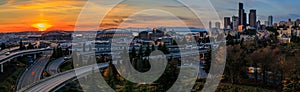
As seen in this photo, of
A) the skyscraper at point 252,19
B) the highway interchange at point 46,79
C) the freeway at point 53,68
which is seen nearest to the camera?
the highway interchange at point 46,79

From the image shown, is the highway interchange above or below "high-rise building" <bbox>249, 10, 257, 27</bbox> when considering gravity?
below

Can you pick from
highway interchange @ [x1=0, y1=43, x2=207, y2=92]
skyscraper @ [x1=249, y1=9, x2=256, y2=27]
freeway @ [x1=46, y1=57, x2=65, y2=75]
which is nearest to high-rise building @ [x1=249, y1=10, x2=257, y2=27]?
skyscraper @ [x1=249, y1=9, x2=256, y2=27]

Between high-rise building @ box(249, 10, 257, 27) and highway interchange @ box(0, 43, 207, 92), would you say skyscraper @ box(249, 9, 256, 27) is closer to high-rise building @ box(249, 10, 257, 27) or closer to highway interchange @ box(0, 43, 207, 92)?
high-rise building @ box(249, 10, 257, 27)

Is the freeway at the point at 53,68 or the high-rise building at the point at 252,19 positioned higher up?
the high-rise building at the point at 252,19

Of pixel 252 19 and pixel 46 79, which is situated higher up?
pixel 252 19

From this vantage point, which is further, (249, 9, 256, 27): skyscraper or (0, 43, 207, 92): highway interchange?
(249, 9, 256, 27): skyscraper

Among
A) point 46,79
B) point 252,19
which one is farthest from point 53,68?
point 252,19

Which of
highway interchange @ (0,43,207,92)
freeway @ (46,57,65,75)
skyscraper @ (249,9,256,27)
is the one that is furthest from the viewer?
skyscraper @ (249,9,256,27)

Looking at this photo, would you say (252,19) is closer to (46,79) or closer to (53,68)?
(53,68)

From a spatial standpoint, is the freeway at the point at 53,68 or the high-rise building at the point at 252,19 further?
the high-rise building at the point at 252,19

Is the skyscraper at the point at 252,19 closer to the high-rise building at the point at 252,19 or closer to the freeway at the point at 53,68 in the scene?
the high-rise building at the point at 252,19

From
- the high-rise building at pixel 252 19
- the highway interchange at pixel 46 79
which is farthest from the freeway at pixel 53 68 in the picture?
the high-rise building at pixel 252 19

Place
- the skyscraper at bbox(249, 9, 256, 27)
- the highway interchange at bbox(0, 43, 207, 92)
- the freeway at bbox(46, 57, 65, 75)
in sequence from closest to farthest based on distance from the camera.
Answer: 1. the highway interchange at bbox(0, 43, 207, 92)
2. the freeway at bbox(46, 57, 65, 75)
3. the skyscraper at bbox(249, 9, 256, 27)
